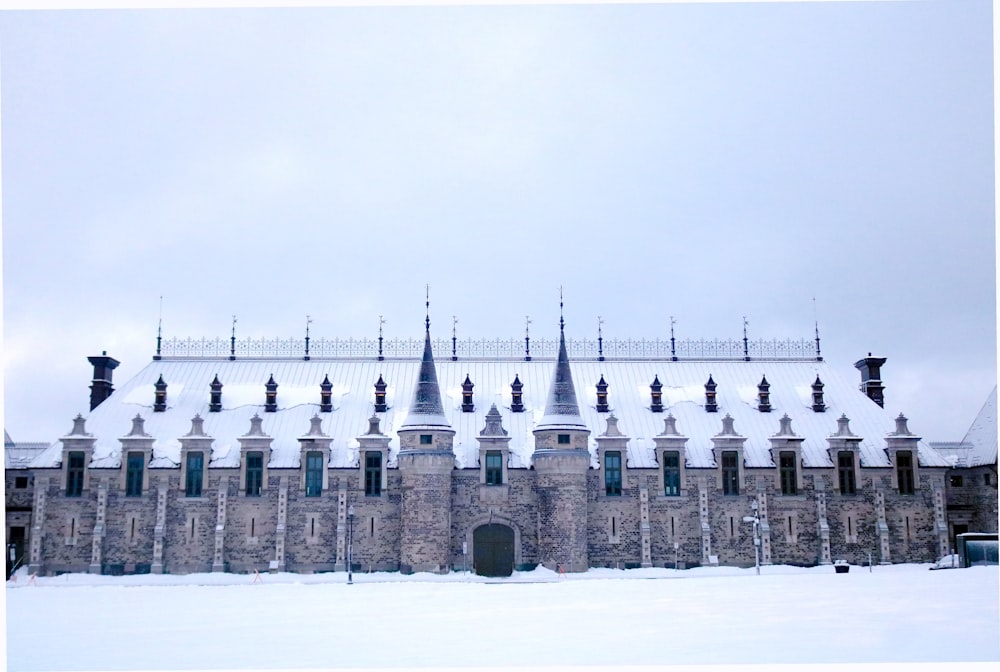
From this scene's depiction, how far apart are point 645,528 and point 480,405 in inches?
422

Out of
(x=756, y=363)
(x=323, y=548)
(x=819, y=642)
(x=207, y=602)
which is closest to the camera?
(x=819, y=642)

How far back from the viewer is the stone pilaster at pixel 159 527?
46.8 metres

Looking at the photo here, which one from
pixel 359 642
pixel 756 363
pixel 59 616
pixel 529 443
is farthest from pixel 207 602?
pixel 756 363

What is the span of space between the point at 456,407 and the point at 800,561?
61.0 ft

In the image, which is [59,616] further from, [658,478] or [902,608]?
[658,478]

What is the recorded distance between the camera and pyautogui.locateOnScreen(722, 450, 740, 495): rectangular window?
4897 centimetres

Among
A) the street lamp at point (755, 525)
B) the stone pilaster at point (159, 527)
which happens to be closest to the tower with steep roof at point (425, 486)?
the stone pilaster at point (159, 527)

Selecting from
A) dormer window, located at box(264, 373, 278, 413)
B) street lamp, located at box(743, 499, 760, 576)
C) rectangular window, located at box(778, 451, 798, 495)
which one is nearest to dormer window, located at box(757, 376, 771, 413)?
rectangular window, located at box(778, 451, 798, 495)

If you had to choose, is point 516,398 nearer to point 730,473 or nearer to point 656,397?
point 656,397

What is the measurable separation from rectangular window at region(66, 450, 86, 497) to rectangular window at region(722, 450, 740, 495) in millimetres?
31119

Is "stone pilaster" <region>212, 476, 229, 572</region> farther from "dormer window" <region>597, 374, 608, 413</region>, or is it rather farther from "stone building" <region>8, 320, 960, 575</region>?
"dormer window" <region>597, 374, 608, 413</region>

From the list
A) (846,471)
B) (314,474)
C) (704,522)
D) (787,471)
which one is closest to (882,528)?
(846,471)

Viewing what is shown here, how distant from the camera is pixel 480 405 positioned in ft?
172

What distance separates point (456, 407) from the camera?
5212cm
